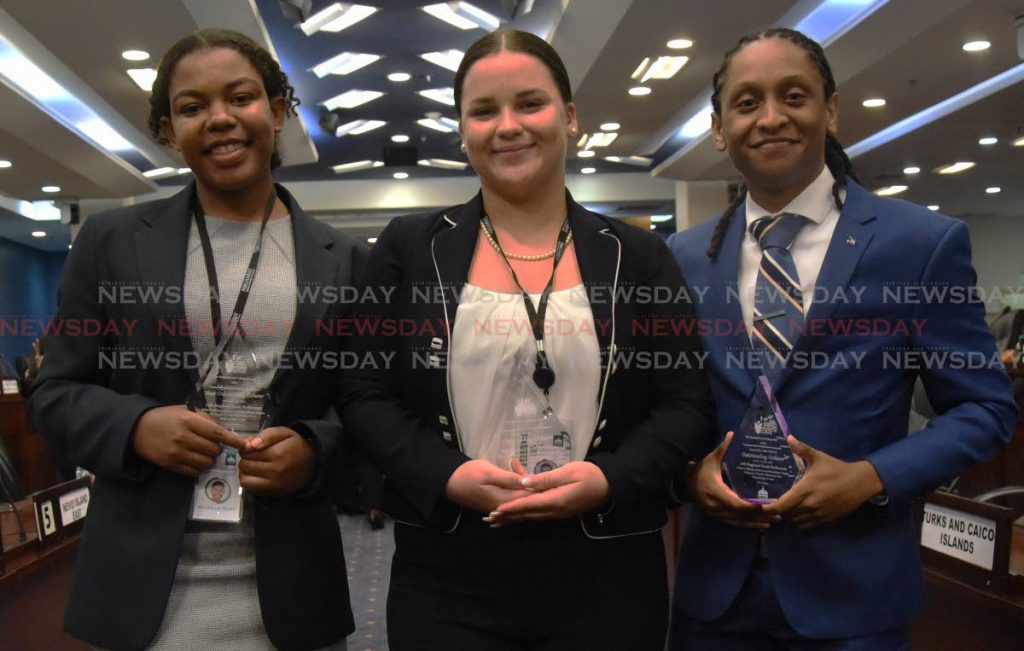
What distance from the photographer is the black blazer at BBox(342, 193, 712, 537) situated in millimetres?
1460

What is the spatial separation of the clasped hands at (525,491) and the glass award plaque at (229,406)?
0.37m

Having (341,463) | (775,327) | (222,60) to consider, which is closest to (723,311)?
(775,327)

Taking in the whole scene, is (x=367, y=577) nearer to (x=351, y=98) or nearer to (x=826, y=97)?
(x=826, y=97)

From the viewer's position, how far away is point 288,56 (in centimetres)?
919

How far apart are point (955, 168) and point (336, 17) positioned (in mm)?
8038

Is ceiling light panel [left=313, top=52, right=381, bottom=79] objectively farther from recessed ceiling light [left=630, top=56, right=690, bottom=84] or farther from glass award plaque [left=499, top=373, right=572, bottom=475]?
glass award plaque [left=499, top=373, right=572, bottom=475]

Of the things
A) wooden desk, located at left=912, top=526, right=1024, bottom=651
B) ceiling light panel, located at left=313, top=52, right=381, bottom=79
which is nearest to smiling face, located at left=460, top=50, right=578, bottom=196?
wooden desk, located at left=912, top=526, right=1024, bottom=651

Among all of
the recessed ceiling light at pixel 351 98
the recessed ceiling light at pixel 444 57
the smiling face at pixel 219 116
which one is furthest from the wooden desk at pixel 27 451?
the smiling face at pixel 219 116

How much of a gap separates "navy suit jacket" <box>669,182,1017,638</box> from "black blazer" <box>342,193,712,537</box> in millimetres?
165

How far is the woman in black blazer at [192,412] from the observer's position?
58.1 inches

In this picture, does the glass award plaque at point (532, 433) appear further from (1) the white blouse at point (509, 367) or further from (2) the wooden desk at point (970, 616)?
(2) the wooden desk at point (970, 616)

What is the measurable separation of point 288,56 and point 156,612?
851cm

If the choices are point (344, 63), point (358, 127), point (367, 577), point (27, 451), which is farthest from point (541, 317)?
point (358, 127)

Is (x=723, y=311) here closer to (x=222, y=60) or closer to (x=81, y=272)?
(x=222, y=60)
